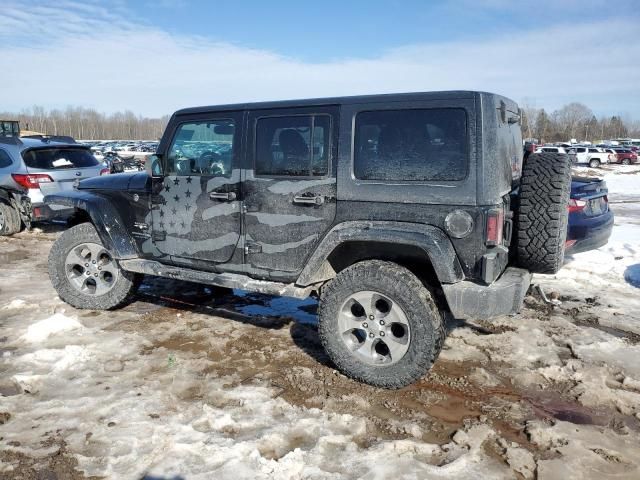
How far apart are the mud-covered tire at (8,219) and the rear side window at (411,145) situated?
8219 mm

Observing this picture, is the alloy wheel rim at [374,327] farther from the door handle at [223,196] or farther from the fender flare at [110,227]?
the fender flare at [110,227]

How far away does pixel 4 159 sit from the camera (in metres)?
8.95

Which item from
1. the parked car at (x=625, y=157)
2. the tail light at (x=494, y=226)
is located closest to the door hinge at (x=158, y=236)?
the tail light at (x=494, y=226)

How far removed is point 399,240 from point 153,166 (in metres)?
2.42

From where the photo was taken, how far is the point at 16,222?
31.2ft

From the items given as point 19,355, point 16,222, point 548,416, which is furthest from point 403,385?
point 16,222

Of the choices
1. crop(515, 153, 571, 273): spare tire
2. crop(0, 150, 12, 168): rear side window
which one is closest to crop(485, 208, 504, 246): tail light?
crop(515, 153, 571, 273): spare tire

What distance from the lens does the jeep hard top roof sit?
136 inches

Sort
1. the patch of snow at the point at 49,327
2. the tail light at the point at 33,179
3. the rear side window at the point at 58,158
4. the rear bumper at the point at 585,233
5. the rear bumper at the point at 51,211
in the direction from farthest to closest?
the rear side window at the point at 58,158
the tail light at the point at 33,179
the rear bumper at the point at 585,233
the rear bumper at the point at 51,211
the patch of snow at the point at 49,327

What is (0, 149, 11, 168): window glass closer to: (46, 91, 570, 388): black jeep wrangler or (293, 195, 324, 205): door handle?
(46, 91, 570, 388): black jeep wrangler

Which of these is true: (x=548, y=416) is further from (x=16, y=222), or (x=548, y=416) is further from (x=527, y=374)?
(x=16, y=222)

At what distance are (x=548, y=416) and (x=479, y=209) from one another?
57.3 inches

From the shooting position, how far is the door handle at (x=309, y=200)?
12.7 ft

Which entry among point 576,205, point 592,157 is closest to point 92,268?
point 576,205
